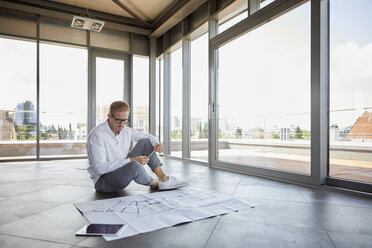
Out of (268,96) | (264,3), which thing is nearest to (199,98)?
(268,96)

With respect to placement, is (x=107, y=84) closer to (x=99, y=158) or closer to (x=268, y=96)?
(x=268, y=96)

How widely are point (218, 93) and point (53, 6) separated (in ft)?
12.3

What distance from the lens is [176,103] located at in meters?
6.02

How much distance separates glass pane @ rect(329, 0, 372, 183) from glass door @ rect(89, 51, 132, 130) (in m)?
4.60

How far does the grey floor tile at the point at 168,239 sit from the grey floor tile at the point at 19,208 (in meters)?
0.75

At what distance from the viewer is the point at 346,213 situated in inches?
77.3

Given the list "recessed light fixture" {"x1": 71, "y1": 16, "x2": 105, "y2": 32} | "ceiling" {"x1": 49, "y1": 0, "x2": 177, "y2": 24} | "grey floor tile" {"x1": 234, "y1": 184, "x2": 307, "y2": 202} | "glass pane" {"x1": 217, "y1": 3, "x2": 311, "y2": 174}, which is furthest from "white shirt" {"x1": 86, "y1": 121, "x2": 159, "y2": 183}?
"ceiling" {"x1": 49, "y1": 0, "x2": 177, "y2": 24}

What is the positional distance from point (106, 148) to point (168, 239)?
1.24m

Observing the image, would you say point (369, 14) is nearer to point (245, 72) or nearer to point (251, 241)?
point (245, 72)

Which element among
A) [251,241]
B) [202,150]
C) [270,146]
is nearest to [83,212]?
[251,241]

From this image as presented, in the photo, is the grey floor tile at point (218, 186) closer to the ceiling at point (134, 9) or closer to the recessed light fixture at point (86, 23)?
the ceiling at point (134, 9)

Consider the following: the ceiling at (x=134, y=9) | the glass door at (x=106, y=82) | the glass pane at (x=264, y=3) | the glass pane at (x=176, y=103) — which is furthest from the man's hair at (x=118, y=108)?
the glass door at (x=106, y=82)

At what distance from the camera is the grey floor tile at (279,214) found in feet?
5.75

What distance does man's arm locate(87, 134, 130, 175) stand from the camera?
231cm
